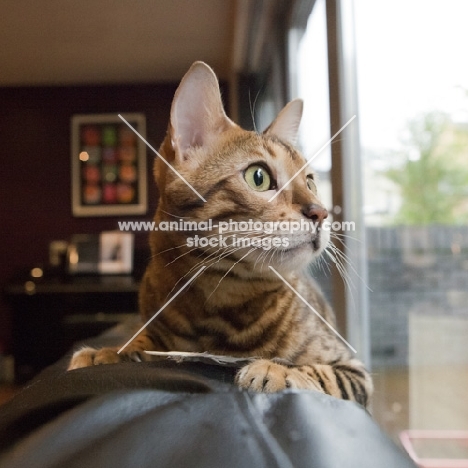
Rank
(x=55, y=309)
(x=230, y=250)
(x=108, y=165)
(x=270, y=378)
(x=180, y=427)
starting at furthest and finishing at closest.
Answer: (x=55, y=309)
(x=108, y=165)
(x=230, y=250)
(x=270, y=378)
(x=180, y=427)

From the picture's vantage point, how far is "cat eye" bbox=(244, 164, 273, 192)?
558 millimetres

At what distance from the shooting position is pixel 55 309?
78cm

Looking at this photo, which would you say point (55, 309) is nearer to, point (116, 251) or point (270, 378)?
point (116, 251)

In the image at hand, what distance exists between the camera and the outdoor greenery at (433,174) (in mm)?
760

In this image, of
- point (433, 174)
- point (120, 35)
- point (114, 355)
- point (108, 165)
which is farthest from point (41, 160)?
point (433, 174)

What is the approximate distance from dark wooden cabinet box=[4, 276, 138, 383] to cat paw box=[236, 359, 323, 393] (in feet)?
1.06

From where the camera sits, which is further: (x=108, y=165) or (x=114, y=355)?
(x=108, y=165)

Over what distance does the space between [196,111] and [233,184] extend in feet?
0.34

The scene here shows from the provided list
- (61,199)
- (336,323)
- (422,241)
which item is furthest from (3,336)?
(422,241)

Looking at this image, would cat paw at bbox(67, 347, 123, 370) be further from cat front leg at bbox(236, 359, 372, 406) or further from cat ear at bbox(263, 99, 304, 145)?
cat ear at bbox(263, 99, 304, 145)

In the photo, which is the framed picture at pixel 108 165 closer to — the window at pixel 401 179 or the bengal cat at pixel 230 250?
the bengal cat at pixel 230 250

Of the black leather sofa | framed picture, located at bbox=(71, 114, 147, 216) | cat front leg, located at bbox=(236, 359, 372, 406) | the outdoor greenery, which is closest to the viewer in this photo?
the black leather sofa

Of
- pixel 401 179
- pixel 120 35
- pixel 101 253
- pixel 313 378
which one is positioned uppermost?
pixel 120 35
